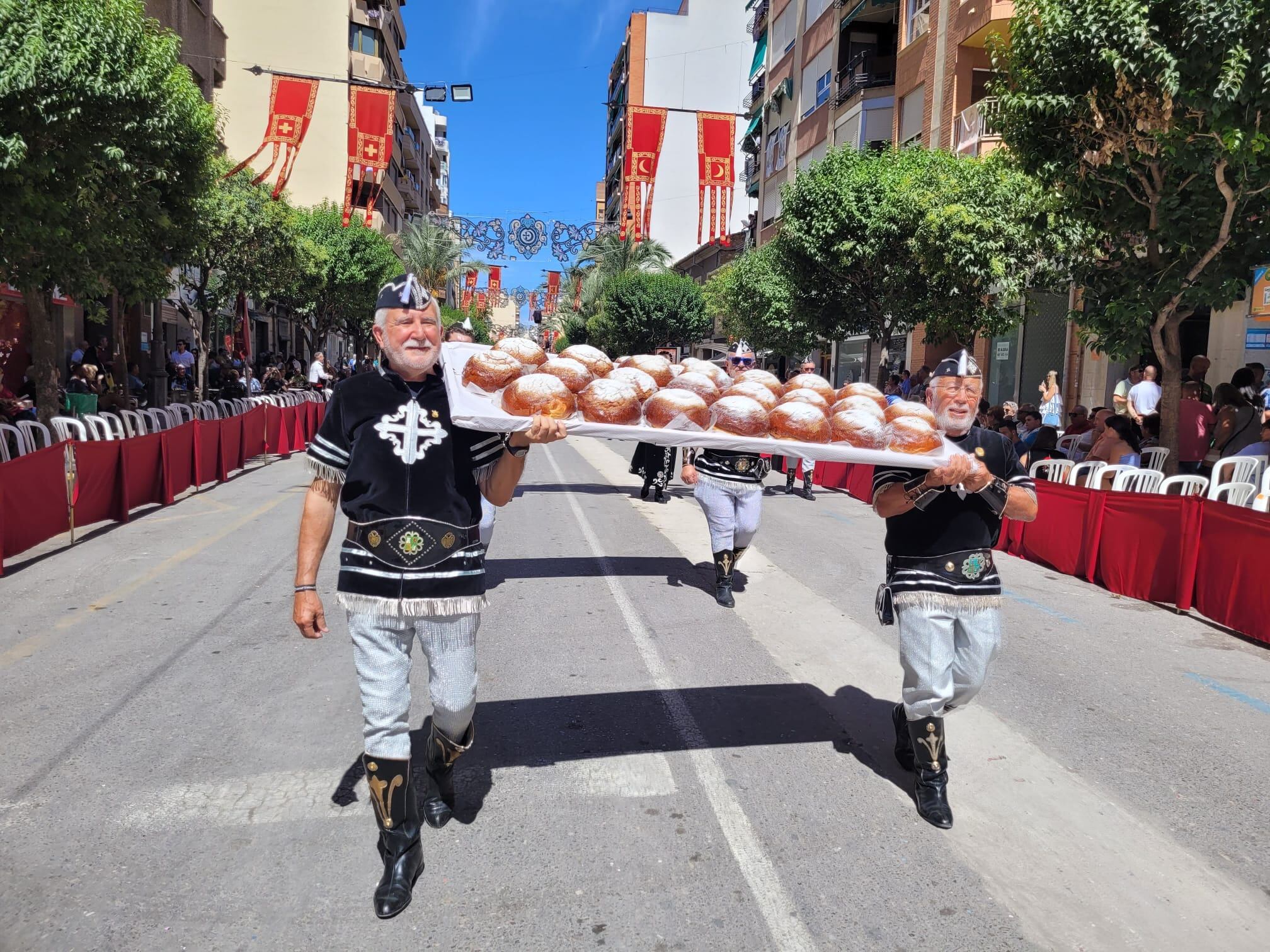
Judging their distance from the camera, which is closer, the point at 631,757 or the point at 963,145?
the point at 631,757

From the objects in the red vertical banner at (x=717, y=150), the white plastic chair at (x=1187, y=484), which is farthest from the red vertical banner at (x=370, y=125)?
the white plastic chair at (x=1187, y=484)

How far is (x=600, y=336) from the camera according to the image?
56500mm

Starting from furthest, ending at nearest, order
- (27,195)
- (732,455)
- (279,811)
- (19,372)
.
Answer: (19,372) < (27,195) < (732,455) < (279,811)

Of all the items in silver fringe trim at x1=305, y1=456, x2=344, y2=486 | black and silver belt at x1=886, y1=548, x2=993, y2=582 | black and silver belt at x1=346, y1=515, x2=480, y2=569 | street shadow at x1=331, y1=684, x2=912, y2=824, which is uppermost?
silver fringe trim at x1=305, y1=456, x2=344, y2=486

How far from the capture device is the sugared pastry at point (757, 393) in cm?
380

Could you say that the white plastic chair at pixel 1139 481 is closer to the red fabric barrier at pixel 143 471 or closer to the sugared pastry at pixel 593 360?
the sugared pastry at pixel 593 360

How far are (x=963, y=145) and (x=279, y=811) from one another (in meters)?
25.4

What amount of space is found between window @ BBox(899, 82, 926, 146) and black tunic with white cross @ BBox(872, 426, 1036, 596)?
87.3 ft

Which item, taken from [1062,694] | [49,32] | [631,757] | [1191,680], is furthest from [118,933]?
[49,32]

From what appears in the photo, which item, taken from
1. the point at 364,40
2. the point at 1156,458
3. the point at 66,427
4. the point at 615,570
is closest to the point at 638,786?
the point at 615,570

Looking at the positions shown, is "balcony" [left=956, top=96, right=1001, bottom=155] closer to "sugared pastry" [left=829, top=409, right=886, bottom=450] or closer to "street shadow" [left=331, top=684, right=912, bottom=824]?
"street shadow" [left=331, top=684, right=912, bottom=824]

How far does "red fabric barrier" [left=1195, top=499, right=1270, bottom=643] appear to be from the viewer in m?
6.94

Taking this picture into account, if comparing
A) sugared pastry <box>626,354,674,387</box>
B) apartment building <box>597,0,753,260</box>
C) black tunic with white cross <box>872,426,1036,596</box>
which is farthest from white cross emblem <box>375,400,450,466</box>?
apartment building <box>597,0,753,260</box>

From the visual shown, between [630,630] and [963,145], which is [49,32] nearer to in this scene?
[630,630]
